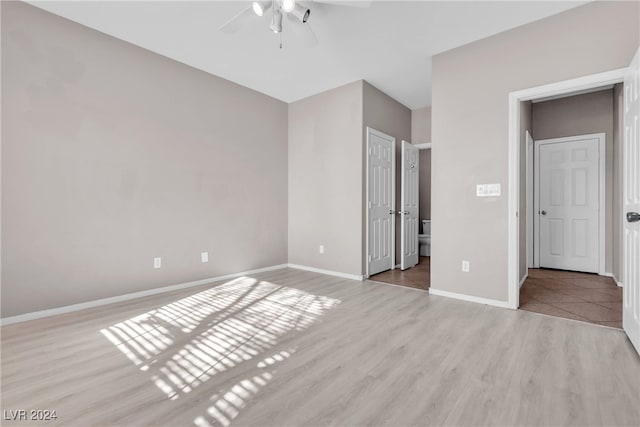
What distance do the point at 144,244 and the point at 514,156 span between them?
163 inches

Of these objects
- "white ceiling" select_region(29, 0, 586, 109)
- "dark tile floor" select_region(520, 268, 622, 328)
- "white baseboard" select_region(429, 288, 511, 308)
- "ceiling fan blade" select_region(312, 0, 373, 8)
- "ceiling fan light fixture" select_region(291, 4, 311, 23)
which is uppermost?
"white ceiling" select_region(29, 0, 586, 109)

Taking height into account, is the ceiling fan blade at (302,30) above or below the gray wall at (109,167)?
above

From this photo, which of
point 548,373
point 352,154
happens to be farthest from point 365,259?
point 548,373

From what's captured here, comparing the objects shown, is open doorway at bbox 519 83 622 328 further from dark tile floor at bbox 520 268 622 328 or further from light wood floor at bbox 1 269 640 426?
light wood floor at bbox 1 269 640 426

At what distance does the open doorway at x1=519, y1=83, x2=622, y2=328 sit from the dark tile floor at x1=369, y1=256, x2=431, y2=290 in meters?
1.24

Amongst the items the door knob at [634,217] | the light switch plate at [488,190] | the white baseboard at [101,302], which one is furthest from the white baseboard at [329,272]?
the door knob at [634,217]

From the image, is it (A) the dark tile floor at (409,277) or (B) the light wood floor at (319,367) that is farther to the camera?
(A) the dark tile floor at (409,277)

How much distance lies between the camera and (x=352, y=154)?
4.39 metres

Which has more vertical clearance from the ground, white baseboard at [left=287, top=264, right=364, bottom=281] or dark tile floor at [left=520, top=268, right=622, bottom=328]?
white baseboard at [left=287, top=264, right=364, bottom=281]

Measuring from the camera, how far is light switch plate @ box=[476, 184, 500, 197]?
309 centimetres

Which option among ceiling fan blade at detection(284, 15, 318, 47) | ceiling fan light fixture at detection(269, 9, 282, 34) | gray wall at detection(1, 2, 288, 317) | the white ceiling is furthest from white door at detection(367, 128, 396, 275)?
ceiling fan light fixture at detection(269, 9, 282, 34)

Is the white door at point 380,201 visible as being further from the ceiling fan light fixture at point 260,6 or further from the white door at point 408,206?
the ceiling fan light fixture at point 260,6

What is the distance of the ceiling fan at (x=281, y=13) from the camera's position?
7.95 feet

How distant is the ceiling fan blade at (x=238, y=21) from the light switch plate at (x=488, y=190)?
2.80m
